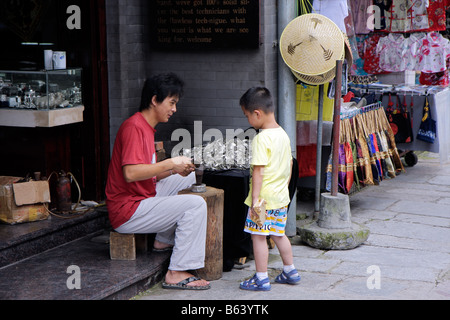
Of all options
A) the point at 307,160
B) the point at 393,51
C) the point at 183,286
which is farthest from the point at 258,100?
the point at 393,51

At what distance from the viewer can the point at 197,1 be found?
6.42 m

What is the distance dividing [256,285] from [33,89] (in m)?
2.59

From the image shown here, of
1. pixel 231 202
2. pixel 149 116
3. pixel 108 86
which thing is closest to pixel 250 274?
pixel 231 202

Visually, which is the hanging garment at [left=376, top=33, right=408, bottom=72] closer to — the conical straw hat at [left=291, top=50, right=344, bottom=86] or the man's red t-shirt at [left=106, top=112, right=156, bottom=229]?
the conical straw hat at [left=291, top=50, right=344, bottom=86]

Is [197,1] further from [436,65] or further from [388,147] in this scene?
[436,65]

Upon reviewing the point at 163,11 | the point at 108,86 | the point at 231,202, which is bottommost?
the point at 231,202

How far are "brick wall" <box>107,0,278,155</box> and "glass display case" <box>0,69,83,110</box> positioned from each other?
2.45ft

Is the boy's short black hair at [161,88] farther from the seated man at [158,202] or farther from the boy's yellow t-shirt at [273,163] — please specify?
the boy's yellow t-shirt at [273,163]

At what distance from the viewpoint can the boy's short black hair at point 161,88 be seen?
488 centimetres

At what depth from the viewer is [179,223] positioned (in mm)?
4887

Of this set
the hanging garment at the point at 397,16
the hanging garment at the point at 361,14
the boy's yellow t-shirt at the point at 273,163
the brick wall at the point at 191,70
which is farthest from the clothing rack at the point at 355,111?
the boy's yellow t-shirt at the point at 273,163

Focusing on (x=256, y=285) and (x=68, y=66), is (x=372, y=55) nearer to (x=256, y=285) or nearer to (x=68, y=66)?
(x=68, y=66)

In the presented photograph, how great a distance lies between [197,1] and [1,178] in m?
2.51

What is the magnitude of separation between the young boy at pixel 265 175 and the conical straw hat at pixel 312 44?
128 centimetres
